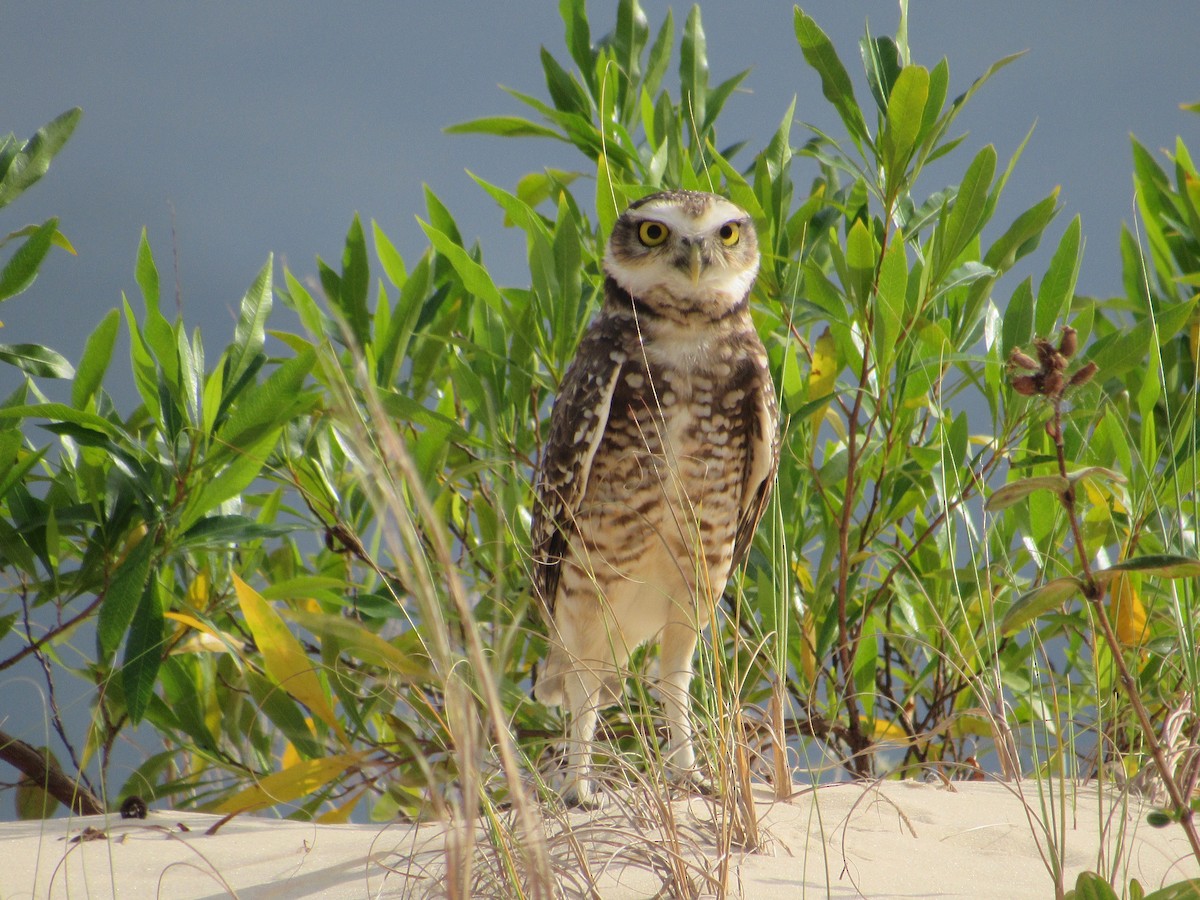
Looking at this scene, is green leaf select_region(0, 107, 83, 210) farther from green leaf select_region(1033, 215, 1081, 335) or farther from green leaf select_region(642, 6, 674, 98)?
green leaf select_region(1033, 215, 1081, 335)

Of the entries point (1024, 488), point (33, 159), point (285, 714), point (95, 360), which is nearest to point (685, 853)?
point (1024, 488)

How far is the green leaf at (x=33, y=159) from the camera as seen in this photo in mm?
2159

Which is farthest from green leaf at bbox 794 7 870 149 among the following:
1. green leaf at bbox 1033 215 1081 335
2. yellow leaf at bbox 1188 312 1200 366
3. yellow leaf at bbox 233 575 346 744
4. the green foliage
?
yellow leaf at bbox 233 575 346 744

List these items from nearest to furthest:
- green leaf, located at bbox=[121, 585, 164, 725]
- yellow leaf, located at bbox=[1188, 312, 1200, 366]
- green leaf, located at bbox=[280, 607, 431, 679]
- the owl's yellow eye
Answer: green leaf, located at bbox=[280, 607, 431, 679]
green leaf, located at bbox=[121, 585, 164, 725]
the owl's yellow eye
yellow leaf, located at bbox=[1188, 312, 1200, 366]

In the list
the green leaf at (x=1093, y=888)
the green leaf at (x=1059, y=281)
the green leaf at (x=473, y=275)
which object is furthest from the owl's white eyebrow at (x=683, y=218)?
the green leaf at (x=1093, y=888)

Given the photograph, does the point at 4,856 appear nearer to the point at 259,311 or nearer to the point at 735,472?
the point at 259,311

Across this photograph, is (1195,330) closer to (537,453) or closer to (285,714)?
(537,453)

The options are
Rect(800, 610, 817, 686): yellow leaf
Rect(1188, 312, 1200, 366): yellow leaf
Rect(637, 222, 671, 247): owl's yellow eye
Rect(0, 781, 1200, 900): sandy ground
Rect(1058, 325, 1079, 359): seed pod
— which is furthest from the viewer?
Rect(1188, 312, 1200, 366): yellow leaf

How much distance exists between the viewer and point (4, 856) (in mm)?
1650

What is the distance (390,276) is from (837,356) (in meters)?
1.20

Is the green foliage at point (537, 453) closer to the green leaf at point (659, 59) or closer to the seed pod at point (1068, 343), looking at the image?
the green leaf at point (659, 59)

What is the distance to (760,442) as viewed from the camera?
2178 millimetres

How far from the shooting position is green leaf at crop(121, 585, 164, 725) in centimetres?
202

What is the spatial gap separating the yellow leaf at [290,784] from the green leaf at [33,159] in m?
1.27
